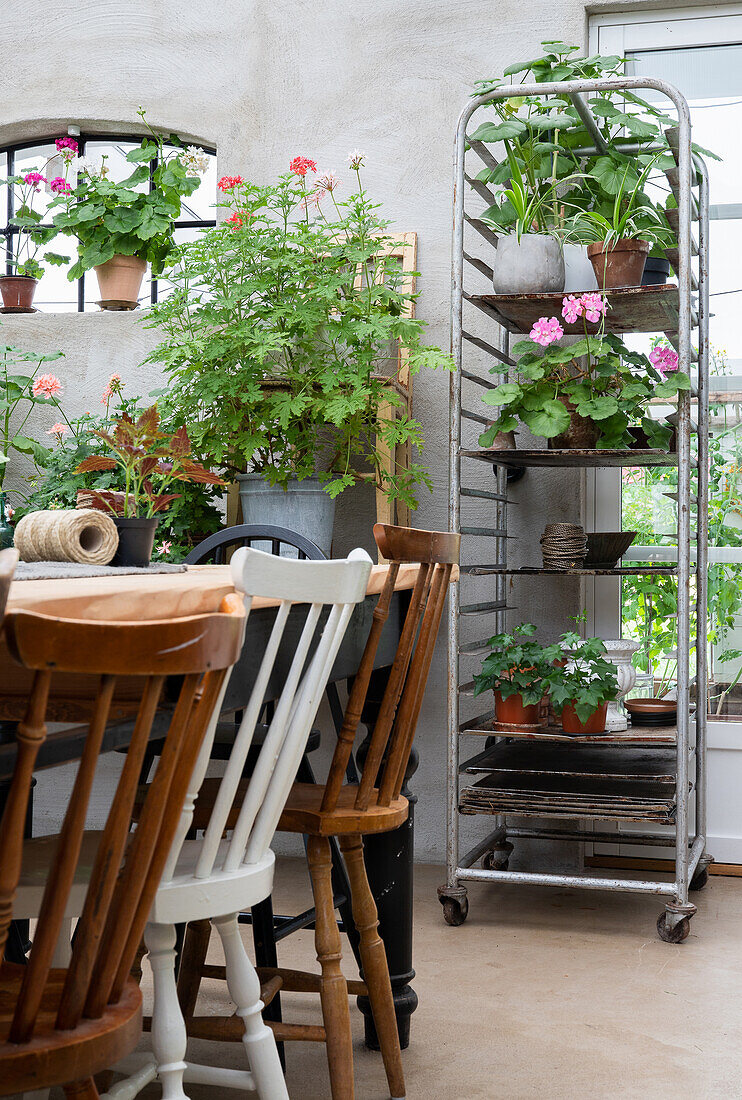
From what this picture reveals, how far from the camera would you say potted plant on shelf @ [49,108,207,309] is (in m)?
3.63

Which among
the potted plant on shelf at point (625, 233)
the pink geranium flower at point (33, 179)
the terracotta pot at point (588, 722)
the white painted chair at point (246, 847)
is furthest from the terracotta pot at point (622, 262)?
the pink geranium flower at point (33, 179)

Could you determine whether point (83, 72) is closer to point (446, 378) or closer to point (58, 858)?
point (446, 378)

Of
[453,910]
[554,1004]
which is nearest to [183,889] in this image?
[554,1004]

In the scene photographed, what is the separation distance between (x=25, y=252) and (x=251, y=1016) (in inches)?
126

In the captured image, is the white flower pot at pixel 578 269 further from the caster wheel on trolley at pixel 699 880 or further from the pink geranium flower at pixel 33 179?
the pink geranium flower at pixel 33 179

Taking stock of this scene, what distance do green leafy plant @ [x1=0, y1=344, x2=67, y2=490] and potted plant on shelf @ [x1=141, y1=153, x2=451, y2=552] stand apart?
0.66m

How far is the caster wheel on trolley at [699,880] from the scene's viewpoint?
10.3 feet

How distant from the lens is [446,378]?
3.53m

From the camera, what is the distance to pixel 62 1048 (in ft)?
3.13

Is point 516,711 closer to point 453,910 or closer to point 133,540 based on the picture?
point 453,910

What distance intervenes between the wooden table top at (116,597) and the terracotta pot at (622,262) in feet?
6.14

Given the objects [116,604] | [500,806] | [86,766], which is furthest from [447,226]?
[86,766]

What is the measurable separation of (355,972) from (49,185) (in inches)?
112

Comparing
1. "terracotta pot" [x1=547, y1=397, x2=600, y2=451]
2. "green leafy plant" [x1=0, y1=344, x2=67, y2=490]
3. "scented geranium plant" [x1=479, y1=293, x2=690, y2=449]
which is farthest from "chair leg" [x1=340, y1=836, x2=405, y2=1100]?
"green leafy plant" [x1=0, y1=344, x2=67, y2=490]
